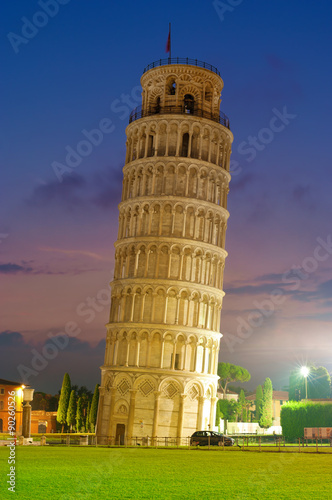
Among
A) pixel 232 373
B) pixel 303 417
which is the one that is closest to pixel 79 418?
pixel 303 417

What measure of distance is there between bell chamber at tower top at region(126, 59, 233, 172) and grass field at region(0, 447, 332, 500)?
1568 inches

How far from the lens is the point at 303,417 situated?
9006 centimetres

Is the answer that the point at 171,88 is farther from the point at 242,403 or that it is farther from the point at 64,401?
the point at 242,403

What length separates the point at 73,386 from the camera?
115m

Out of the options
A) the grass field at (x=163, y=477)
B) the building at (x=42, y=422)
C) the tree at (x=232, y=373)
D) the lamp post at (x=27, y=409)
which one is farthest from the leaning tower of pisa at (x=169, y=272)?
the tree at (x=232, y=373)

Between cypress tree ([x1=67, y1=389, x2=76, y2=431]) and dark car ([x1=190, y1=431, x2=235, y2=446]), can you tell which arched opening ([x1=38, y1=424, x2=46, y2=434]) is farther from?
dark car ([x1=190, y1=431, x2=235, y2=446])

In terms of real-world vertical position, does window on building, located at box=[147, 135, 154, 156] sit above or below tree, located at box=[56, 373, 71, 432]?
above

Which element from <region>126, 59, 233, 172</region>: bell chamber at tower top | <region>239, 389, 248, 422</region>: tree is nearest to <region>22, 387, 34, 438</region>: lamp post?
<region>126, 59, 233, 172</region>: bell chamber at tower top

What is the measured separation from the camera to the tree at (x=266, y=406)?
411ft

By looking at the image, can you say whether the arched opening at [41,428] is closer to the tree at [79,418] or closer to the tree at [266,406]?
the tree at [79,418]

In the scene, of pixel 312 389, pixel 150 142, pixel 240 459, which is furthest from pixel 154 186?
pixel 312 389

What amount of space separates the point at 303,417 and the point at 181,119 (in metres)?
46.4

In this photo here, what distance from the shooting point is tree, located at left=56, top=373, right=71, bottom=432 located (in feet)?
324

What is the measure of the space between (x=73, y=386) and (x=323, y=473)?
293ft
